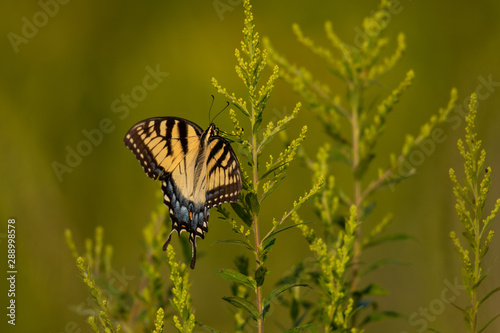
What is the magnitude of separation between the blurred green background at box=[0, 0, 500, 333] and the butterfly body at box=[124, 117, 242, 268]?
1.74m

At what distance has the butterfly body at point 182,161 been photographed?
6.81 feet

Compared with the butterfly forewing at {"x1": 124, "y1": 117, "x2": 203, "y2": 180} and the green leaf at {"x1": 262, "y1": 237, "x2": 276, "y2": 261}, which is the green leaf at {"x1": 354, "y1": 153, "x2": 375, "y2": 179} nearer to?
the butterfly forewing at {"x1": 124, "y1": 117, "x2": 203, "y2": 180}

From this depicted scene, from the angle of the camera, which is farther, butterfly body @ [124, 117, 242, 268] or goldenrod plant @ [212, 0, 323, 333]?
butterfly body @ [124, 117, 242, 268]

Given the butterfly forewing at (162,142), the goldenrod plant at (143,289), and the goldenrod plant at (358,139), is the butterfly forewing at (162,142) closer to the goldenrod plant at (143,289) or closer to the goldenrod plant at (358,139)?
the goldenrod plant at (143,289)

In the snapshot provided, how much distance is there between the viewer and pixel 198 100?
15.8ft

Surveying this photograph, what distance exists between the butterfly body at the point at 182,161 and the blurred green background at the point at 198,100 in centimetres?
174

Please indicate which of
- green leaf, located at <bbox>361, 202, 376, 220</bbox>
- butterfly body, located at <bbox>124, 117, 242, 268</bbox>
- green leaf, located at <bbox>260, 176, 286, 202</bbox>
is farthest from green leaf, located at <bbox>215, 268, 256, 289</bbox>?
green leaf, located at <bbox>361, 202, 376, 220</bbox>

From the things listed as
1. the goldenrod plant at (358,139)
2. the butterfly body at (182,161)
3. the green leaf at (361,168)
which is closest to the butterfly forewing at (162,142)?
the butterfly body at (182,161)

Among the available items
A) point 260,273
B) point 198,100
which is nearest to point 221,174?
point 260,273

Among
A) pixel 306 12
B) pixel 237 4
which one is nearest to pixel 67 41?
pixel 237 4

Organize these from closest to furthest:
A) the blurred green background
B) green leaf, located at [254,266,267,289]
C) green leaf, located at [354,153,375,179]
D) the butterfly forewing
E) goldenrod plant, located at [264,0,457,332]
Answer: green leaf, located at [254,266,267,289]
goldenrod plant, located at [264,0,457,332]
green leaf, located at [354,153,375,179]
the butterfly forewing
the blurred green background

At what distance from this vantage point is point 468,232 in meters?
1.61

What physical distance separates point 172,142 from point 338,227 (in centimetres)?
87

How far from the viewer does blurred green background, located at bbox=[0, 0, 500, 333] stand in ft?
14.2
